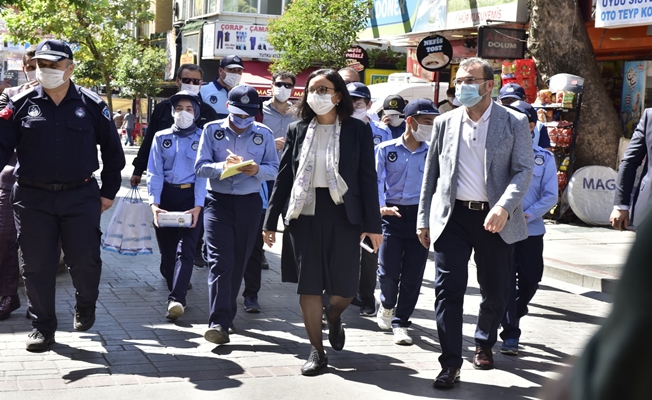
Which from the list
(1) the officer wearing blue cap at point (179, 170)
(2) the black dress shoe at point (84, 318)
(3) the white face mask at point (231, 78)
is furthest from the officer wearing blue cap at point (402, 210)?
(3) the white face mask at point (231, 78)

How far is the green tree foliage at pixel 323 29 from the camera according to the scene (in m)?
21.8

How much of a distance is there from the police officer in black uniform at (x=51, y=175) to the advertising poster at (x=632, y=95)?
11.9m

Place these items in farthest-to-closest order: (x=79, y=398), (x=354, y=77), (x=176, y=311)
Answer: (x=354, y=77), (x=176, y=311), (x=79, y=398)

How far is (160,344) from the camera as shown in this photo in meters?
6.61

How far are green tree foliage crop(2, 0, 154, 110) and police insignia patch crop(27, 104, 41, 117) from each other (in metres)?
29.3

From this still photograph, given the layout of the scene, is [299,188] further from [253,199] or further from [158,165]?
[158,165]

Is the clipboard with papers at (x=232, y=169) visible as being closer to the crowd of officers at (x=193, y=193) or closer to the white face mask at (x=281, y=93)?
the crowd of officers at (x=193, y=193)

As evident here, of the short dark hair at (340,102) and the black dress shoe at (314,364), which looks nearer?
the black dress shoe at (314,364)

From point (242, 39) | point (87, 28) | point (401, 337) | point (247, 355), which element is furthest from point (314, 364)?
point (87, 28)

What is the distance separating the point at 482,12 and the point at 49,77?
13.6 m

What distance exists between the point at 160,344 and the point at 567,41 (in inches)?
433

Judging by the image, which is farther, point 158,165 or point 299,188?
point 158,165

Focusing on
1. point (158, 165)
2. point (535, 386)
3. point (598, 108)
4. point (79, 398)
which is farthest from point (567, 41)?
point (79, 398)

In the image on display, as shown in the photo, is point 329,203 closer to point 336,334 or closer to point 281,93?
point 336,334
